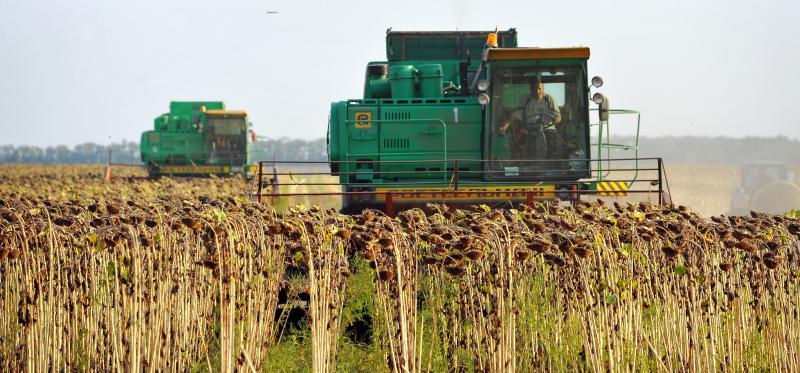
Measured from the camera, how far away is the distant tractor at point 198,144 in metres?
42.9

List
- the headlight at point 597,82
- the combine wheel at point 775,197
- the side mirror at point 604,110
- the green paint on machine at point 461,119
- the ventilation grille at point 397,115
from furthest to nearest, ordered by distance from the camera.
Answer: the combine wheel at point 775,197
the ventilation grille at point 397,115
the green paint on machine at point 461,119
the side mirror at point 604,110
the headlight at point 597,82

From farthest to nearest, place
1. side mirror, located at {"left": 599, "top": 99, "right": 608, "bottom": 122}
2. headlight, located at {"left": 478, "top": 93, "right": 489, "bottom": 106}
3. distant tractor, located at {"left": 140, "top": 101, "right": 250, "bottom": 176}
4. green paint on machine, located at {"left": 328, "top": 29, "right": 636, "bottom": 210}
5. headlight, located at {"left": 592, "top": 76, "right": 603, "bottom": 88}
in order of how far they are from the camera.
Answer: distant tractor, located at {"left": 140, "top": 101, "right": 250, "bottom": 176} → green paint on machine, located at {"left": 328, "top": 29, "right": 636, "bottom": 210} → headlight, located at {"left": 478, "top": 93, "right": 489, "bottom": 106} → side mirror, located at {"left": 599, "top": 99, "right": 608, "bottom": 122} → headlight, located at {"left": 592, "top": 76, "right": 603, "bottom": 88}

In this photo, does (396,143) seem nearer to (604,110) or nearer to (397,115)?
(397,115)

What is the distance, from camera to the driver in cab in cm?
1598

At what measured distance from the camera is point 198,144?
43.9m

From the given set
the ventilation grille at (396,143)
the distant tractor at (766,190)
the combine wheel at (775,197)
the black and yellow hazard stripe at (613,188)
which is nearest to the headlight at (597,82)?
the black and yellow hazard stripe at (613,188)

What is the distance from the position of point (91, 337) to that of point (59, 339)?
353 mm

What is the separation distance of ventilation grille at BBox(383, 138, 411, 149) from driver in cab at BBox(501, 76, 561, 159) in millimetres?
1800

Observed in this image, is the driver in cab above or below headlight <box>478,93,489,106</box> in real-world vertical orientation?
below

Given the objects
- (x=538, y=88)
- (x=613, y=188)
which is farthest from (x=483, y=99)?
(x=613, y=188)

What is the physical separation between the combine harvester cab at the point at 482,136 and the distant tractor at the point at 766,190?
1232cm

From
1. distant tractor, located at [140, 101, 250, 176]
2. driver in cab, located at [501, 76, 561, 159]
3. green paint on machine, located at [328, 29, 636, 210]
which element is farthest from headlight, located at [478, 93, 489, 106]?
distant tractor, located at [140, 101, 250, 176]

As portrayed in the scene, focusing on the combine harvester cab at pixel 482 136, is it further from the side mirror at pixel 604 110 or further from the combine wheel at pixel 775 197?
the combine wheel at pixel 775 197

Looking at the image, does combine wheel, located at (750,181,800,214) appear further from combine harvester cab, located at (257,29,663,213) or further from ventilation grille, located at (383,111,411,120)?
ventilation grille, located at (383,111,411,120)
